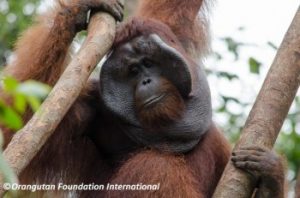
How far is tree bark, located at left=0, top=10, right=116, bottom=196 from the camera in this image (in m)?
2.63

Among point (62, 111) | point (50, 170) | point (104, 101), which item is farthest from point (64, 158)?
point (62, 111)

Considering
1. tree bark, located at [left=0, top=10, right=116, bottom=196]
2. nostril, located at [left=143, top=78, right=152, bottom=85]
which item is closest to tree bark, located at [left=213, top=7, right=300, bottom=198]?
nostril, located at [left=143, top=78, right=152, bottom=85]

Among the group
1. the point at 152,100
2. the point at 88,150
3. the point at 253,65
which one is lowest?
the point at 253,65

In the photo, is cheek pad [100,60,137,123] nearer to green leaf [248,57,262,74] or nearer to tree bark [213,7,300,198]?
tree bark [213,7,300,198]

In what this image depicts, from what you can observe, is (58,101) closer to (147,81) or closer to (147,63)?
(147,81)

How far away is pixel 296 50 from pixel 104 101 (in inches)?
62.1

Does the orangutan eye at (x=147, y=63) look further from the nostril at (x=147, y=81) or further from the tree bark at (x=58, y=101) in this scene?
the tree bark at (x=58, y=101)

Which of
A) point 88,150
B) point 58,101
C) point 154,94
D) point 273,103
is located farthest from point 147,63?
point 58,101

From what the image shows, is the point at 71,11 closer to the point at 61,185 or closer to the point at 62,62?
the point at 62,62

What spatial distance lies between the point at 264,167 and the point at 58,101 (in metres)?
1.86

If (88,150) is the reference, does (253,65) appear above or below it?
below

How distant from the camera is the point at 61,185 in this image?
16.3 ft

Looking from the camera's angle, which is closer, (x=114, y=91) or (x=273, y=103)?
(x=273, y=103)

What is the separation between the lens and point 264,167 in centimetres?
423
